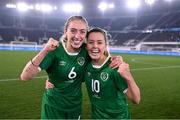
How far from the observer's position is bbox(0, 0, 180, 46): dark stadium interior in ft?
170

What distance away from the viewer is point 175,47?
45.7 metres

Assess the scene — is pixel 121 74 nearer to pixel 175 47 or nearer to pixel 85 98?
pixel 85 98

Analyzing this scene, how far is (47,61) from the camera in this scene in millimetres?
3795

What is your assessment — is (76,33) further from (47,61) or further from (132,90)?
(132,90)

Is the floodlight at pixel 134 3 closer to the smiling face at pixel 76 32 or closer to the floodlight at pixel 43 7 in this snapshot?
the floodlight at pixel 43 7

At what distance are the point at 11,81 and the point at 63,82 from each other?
27.4 feet

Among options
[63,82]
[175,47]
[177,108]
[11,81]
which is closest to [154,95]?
[177,108]

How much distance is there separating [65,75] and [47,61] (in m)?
0.28

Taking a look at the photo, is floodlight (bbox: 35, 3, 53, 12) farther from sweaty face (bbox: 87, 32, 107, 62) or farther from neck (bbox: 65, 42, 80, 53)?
sweaty face (bbox: 87, 32, 107, 62)

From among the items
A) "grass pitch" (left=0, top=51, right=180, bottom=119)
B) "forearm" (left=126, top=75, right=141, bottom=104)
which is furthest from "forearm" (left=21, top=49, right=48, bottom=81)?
"grass pitch" (left=0, top=51, right=180, bottom=119)

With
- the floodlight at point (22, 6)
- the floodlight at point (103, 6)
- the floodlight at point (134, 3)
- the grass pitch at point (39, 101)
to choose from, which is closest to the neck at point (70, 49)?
the grass pitch at point (39, 101)

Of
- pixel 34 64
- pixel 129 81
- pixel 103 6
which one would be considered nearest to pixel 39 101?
pixel 34 64

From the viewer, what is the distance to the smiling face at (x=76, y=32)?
3.75 m

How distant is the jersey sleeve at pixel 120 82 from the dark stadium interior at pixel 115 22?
46.6 meters
